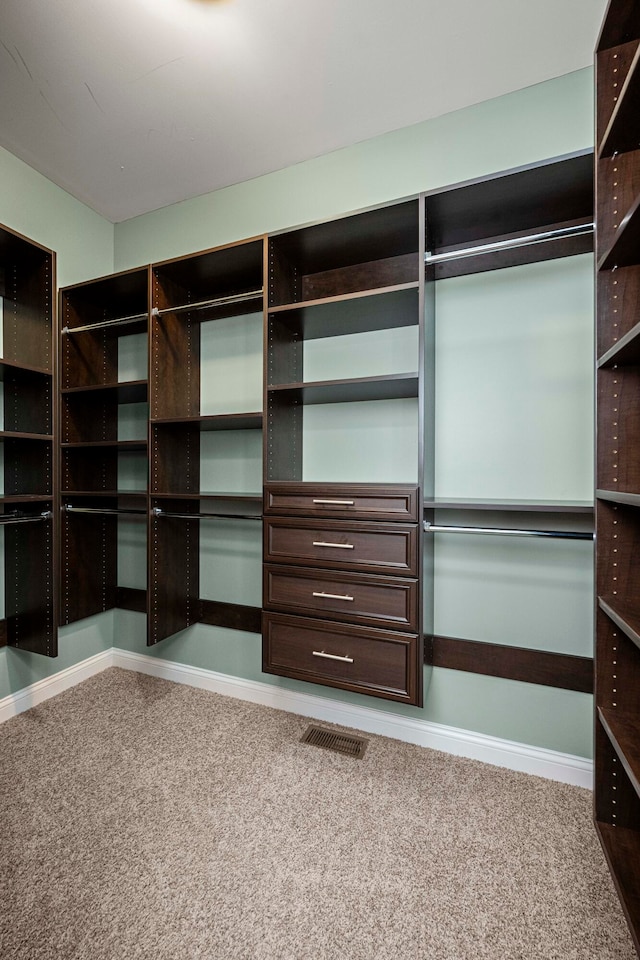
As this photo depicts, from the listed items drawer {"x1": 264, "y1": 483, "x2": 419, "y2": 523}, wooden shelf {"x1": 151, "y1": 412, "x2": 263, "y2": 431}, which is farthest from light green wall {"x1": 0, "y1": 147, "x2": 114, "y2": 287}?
drawer {"x1": 264, "y1": 483, "x2": 419, "y2": 523}

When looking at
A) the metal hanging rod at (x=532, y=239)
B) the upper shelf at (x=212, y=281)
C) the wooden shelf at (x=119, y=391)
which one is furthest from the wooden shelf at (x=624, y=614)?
the wooden shelf at (x=119, y=391)

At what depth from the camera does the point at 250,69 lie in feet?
5.69

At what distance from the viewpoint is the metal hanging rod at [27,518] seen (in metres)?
2.00

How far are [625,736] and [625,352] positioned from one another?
997mm

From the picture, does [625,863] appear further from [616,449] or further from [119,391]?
[119,391]

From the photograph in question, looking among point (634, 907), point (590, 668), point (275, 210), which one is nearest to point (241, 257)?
point (275, 210)

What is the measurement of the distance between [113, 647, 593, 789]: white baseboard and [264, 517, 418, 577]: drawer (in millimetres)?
814

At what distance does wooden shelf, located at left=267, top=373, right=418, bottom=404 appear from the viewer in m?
1.75

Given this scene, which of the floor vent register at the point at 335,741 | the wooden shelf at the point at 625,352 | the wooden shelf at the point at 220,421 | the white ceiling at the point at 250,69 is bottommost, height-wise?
the floor vent register at the point at 335,741

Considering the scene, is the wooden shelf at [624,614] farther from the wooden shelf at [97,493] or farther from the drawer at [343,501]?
the wooden shelf at [97,493]

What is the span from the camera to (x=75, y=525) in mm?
2541

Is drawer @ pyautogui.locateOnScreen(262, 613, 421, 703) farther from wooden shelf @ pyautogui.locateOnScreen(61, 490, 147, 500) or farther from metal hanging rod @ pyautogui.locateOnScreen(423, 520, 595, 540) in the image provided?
wooden shelf @ pyautogui.locateOnScreen(61, 490, 147, 500)

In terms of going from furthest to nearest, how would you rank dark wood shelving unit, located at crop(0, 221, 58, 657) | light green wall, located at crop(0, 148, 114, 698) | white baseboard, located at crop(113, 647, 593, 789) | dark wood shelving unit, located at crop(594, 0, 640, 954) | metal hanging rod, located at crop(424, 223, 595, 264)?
light green wall, located at crop(0, 148, 114, 698), dark wood shelving unit, located at crop(0, 221, 58, 657), white baseboard, located at crop(113, 647, 593, 789), metal hanging rod, located at crop(424, 223, 595, 264), dark wood shelving unit, located at crop(594, 0, 640, 954)

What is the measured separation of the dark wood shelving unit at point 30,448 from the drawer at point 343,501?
1.13 meters
